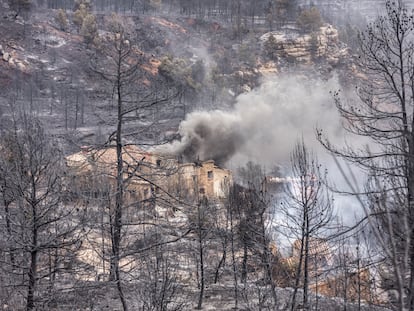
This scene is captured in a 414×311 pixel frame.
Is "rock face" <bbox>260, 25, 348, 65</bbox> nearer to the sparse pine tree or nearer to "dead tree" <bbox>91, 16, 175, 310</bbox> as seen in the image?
the sparse pine tree

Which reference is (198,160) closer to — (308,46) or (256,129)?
(256,129)

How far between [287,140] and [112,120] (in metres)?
36.6

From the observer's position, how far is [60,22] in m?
64.1

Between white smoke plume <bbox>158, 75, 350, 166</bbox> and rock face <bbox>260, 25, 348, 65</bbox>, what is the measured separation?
16.9 m

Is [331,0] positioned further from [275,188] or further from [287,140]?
[275,188]

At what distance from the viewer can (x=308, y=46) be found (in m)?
71.9

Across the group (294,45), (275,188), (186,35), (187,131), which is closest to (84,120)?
(187,131)

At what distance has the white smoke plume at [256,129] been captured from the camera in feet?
123

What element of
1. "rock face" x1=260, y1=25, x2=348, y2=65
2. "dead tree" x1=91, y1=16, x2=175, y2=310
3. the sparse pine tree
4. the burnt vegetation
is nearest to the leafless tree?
the burnt vegetation

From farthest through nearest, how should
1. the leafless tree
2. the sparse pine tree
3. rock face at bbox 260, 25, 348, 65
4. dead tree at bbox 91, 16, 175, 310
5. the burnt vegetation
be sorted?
rock face at bbox 260, 25, 348, 65 → the sparse pine tree → the leafless tree → dead tree at bbox 91, 16, 175, 310 → the burnt vegetation

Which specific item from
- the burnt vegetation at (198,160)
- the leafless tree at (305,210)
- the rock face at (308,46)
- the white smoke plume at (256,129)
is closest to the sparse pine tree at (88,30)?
the burnt vegetation at (198,160)

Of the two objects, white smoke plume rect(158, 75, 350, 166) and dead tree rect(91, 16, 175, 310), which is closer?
dead tree rect(91, 16, 175, 310)

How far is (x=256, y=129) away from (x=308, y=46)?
34553mm

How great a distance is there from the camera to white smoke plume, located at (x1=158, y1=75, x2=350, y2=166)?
123ft
